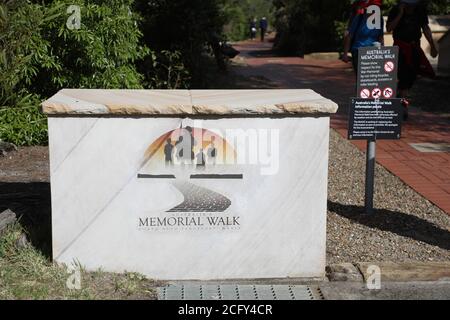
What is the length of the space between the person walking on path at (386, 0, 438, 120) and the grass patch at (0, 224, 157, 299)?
5.87m

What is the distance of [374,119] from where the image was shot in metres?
5.77

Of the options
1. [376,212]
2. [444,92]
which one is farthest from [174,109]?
[444,92]

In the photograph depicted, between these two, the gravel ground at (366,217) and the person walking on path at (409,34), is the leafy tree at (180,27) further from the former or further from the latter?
the gravel ground at (366,217)

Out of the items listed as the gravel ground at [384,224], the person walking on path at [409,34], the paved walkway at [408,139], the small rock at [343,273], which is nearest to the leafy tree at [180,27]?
the paved walkway at [408,139]

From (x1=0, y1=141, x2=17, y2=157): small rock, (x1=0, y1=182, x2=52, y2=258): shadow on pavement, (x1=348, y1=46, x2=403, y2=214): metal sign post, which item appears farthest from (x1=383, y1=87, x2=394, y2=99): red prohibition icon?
(x1=0, y1=141, x2=17, y2=157): small rock

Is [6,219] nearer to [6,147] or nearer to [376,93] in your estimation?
[376,93]

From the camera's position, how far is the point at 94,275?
14.9 feet

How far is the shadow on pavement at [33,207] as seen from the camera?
16.4 ft

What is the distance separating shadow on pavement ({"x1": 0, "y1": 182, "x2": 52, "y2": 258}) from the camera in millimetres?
5008

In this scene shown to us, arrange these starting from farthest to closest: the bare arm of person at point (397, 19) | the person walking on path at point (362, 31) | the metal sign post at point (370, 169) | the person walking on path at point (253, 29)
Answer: the person walking on path at point (253, 29)
the bare arm of person at point (397, 19)
the person walking on path at point (362, 31)
the metal sign post at point (370, 169)

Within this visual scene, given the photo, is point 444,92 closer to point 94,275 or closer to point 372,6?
point 372,6

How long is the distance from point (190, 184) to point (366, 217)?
7.02 ft

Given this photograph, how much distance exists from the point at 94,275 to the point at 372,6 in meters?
5.03

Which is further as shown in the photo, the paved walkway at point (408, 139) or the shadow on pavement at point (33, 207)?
the paved walkway at point (408, 139)
